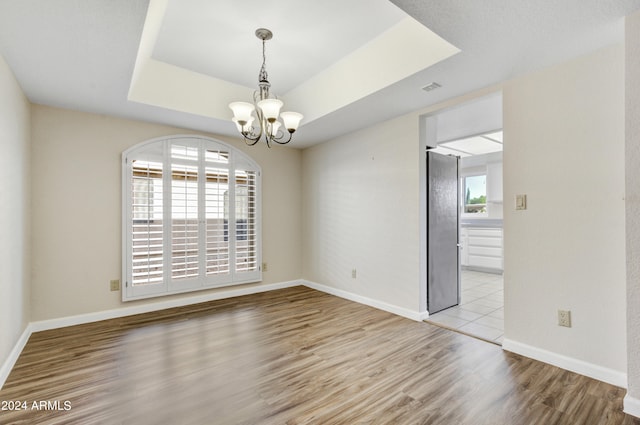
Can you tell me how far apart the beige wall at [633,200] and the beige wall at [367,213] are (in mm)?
1723

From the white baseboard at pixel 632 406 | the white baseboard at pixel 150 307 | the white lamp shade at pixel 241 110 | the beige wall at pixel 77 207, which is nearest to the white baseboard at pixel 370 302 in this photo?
the white baseboard at pixel 150 307

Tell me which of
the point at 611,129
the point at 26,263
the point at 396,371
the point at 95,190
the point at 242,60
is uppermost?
the point at 242,60

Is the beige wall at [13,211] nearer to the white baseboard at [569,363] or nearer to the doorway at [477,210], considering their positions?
the doorway at [477,210]

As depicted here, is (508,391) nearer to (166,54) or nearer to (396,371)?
(396,371)

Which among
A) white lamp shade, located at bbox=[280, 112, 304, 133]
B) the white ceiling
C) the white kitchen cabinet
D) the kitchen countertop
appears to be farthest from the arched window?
the white kitchen cabinet

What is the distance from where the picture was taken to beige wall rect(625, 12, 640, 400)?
1.74 metres

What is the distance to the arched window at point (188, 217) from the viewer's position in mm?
3607

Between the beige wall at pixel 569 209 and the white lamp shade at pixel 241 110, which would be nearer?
the beige wall at pixel 569 209

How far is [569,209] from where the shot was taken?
88.4 inches

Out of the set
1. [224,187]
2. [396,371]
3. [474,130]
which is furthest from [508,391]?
[224,187]

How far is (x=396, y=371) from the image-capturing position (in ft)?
7.33

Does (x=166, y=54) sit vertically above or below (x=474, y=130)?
above

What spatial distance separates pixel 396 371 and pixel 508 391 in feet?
2.32

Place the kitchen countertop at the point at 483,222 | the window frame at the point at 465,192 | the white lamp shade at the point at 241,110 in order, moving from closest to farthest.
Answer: the white lamp shade at the point at 241,110, the kitchen countertop at the point at 483,222, the window frame at the point at 465,192
